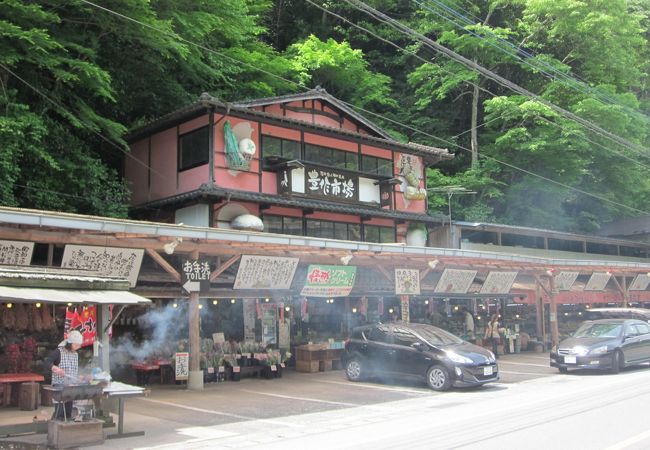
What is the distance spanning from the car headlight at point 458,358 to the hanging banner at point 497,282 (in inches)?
335

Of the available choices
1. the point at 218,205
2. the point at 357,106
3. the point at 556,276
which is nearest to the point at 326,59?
the point at 357,106

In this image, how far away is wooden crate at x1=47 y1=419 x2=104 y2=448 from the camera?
26.7 ft

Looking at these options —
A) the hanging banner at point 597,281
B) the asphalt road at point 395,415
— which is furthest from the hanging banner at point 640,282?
the asphalt road at point 395,415

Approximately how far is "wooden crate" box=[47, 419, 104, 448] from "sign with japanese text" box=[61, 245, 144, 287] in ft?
13.0

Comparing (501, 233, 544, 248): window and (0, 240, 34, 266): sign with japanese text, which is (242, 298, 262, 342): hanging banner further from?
(501, 233, 544, 248): window

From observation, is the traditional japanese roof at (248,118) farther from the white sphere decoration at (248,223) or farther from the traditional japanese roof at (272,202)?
the white sphere decoration at (248,223)

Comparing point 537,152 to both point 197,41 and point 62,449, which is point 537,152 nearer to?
point 197,41

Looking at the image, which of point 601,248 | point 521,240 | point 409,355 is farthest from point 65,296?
point 601,248

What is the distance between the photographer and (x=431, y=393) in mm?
13547

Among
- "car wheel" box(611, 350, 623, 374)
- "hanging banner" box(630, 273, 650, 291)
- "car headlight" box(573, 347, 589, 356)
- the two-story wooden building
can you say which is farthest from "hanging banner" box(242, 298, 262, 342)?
"hanging banner" box(630, 273, 650, 291)

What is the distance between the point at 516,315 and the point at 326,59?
49.0 feet

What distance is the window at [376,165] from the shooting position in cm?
2448

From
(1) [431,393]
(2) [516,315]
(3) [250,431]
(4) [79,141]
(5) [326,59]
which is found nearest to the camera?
(3) [250,431]

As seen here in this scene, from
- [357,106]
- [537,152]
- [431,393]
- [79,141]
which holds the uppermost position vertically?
[357,106]
